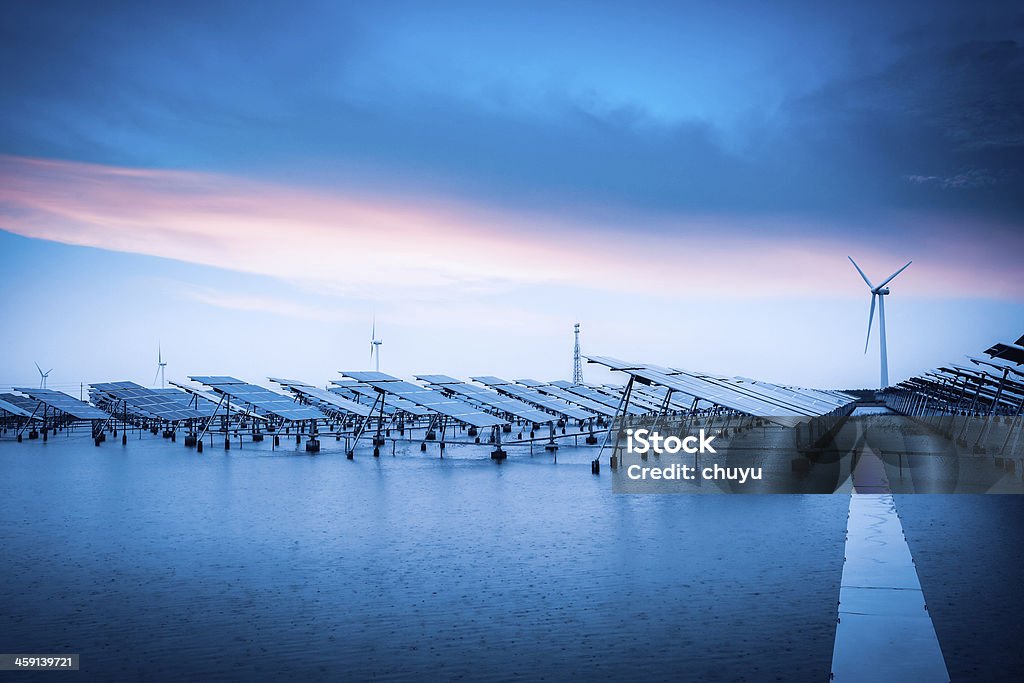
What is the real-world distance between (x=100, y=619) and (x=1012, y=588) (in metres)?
13.4

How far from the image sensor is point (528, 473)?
32312 mm

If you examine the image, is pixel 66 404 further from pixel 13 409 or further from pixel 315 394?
pixel 315 394

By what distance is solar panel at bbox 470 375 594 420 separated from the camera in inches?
2263

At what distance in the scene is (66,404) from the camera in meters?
60.1

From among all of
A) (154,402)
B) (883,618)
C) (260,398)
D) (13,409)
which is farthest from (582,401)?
(883,618)

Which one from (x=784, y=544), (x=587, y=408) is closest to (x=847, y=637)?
(x=784, y=544)

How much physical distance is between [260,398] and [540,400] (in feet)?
73.4

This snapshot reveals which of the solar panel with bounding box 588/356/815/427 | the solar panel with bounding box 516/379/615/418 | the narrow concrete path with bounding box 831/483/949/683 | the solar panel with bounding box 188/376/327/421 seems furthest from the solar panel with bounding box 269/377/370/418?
the narrow concrete path with bounding box 831/483/949/683

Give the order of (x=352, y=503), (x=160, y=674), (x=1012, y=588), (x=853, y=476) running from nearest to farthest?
(x=160, y=674), (x=1012, y=588), (x=352, y=503), (x=853, y=476)

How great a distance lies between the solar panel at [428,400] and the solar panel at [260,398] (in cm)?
501

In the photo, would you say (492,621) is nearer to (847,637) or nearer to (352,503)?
(847,637)

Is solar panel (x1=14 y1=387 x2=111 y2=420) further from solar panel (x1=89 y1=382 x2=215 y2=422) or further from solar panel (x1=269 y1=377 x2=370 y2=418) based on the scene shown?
solar panel (x1=269 y1=377 x2=370 y2=418)

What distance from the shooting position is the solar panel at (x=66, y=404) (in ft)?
188

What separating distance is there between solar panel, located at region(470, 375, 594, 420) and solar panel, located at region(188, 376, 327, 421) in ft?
56.2
